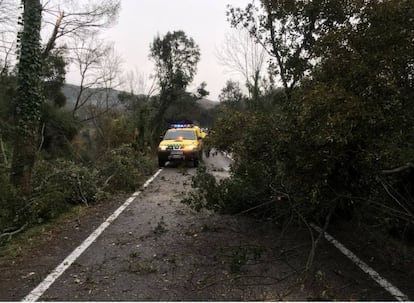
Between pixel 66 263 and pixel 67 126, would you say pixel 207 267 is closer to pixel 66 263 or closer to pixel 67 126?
pixel 66 263

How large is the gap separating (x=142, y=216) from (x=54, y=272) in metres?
3.77

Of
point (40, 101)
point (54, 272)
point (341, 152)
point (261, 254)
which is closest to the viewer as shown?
point (341, 152)

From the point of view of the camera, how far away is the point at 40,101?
33.0 feet

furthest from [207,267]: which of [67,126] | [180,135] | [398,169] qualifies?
[67,126]

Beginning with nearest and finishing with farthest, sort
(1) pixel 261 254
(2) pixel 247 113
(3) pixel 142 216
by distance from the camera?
(1) pixel 261 254, (2) pixel 247 113, (3) pixel 142 216

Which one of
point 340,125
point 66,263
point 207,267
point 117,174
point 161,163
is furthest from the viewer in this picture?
point 161,163

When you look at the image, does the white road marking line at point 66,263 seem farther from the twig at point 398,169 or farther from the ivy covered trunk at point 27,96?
the twig at point 398,169

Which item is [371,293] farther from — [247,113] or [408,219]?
[247,113]

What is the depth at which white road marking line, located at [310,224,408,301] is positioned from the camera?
4.88 meters

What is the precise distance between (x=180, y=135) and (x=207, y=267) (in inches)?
640

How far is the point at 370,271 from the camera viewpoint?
222 inches

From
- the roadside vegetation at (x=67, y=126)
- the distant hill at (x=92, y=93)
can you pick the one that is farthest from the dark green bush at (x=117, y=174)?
the distant hill at (x=92, y=93)

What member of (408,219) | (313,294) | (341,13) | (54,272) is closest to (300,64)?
(341,13)

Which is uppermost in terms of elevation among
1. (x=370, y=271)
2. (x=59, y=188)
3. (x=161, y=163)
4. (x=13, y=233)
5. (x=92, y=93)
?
(x=92, y=93)
